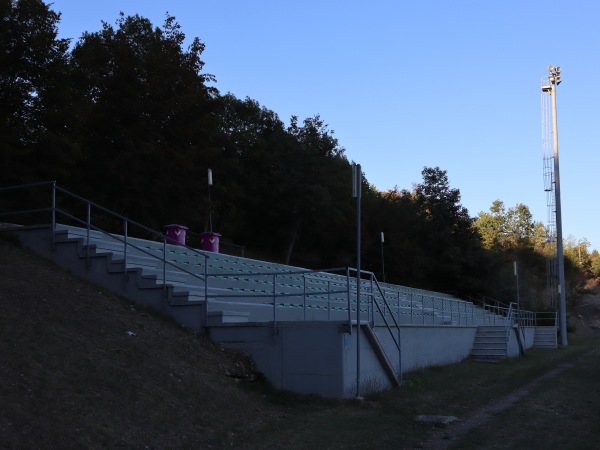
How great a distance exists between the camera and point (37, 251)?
1532cm

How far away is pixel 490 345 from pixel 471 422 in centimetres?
1862

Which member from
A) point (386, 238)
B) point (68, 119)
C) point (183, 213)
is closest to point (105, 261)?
point (68, 119)

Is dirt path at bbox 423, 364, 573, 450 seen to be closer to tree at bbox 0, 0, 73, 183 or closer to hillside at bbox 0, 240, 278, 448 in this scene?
hillside at bbox 0, 240, 278, 448

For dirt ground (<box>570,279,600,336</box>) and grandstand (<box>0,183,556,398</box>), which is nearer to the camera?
grandstand (<box>0,183,556,398</box>)

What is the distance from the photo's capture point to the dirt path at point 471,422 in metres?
9.61

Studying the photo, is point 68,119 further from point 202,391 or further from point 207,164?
point 202,391

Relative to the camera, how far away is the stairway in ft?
93.9

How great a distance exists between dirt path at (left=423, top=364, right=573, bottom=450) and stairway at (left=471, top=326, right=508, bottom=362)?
11.2 meters

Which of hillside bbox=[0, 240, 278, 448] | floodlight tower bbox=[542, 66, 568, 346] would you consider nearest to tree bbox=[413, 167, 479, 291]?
floodlight tower bbox=[542, 66, 568, 346]

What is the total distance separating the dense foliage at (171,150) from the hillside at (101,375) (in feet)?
30.0

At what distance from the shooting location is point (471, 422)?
37.7 feet

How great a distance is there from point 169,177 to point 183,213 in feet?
8.81

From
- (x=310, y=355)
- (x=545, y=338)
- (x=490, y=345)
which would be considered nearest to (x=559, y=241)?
Result: (x=545, y=338)

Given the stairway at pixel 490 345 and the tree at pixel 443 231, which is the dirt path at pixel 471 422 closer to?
the stairway at pixel 490 345
